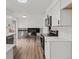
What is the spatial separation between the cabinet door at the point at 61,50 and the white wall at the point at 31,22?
704 cm

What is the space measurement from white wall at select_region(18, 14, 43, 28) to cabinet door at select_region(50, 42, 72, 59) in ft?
23.1

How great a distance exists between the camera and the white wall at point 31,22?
34.4 feet

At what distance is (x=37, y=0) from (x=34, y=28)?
671 centimetres

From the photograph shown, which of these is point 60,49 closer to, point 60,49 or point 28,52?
point 60,49

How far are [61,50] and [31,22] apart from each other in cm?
776

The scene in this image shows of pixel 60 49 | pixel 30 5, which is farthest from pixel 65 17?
pixel 30 5

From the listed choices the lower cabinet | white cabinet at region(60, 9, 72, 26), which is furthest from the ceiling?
the lower cabinet

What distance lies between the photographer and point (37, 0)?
435 cm
